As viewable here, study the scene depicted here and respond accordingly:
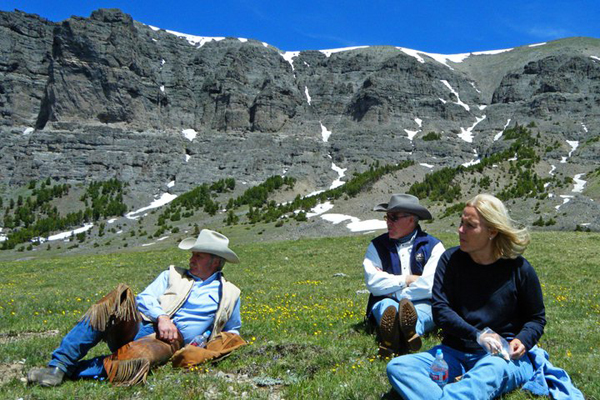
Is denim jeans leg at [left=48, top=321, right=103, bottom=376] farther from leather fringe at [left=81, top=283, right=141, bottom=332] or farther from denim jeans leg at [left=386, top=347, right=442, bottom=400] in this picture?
denim jeans leg at [left=386, top=347, right=442, bottom=400]

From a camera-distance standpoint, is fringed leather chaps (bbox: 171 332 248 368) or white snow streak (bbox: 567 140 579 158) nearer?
fringed leather chaps (bbox: 171 332 248 368)

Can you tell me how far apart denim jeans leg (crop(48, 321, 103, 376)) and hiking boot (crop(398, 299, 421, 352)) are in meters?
4.28

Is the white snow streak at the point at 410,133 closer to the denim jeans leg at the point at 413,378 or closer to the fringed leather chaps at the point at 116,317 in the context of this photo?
the fringed leather chaps at the point at 116,317

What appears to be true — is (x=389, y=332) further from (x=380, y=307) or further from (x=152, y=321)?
(x=152, y=321)

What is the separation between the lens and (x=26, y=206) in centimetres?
9706

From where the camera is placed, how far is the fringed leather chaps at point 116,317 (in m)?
6.41

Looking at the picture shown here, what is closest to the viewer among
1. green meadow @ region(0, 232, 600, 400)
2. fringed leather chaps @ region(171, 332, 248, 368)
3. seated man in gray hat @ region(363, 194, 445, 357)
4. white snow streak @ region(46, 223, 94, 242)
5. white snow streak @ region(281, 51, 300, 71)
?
green meadow @ region(0, 232, 600, 400)

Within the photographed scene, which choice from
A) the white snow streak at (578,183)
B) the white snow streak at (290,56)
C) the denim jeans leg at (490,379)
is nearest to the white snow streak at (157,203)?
the white snow streak at (578,183)

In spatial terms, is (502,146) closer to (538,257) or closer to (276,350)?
(538,257)

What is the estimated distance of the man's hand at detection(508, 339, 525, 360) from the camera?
220 inches

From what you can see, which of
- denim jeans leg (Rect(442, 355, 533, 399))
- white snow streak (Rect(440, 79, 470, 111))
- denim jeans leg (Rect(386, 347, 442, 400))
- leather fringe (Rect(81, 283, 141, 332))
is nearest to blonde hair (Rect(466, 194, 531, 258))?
denim jeans leg (Rect(442, 355, 533, 399))

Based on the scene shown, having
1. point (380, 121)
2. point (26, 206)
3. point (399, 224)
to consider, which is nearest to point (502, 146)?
point (380, 121)

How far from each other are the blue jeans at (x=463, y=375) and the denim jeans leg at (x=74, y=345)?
13.1ft

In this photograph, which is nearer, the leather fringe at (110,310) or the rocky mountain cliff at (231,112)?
the leather fringe at (110,310)
